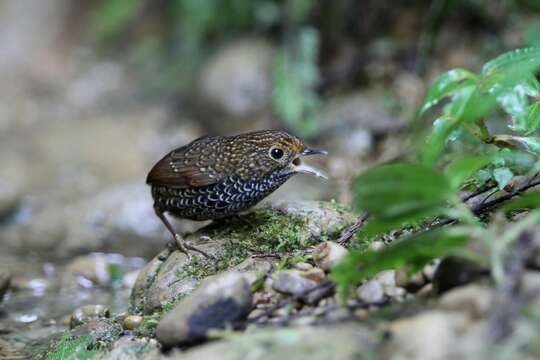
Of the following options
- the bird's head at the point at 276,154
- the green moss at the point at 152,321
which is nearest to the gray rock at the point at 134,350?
the green moss at the point at 152,321

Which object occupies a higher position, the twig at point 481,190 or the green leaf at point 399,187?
the twig at point 481,190

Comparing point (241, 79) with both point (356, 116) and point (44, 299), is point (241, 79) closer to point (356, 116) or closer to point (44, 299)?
point (356, 116)

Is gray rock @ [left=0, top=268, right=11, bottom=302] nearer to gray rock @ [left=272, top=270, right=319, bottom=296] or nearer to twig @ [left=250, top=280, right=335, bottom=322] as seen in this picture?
gray rock @ [left=272, top=270, right=319, bottom=296]

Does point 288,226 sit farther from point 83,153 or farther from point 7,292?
point 83,153

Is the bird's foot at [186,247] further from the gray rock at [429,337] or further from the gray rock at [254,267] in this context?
the gray rock at [429,337]

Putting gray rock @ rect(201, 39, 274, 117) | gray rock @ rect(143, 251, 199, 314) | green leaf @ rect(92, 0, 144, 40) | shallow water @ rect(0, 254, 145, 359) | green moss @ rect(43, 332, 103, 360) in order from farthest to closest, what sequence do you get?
1. green leaf @ rect(92, 0, 144, 40)
2. gray rock @ rect(201, 39, 274, 117)
3. shallow water @ rect(0, 254, 145, 359)
4. gray rock @ rect(143, 251, 199, 314)
5. green moss @ rect(43, 332, 103, 360)

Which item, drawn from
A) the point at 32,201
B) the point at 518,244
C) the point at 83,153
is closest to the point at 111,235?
the point at 32,201

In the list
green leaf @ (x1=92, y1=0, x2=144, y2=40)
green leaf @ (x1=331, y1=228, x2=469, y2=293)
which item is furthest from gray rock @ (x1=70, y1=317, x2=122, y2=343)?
green leaf @ (x1=92, y1=0, x2=144, y2=40)

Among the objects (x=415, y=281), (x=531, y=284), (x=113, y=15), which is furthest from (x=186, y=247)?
(x=113, y=15)
